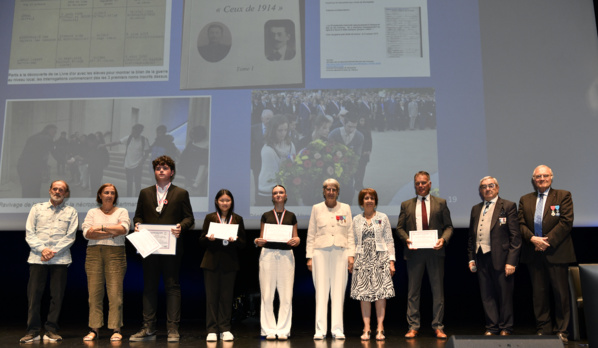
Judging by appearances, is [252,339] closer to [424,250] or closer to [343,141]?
[424,250]

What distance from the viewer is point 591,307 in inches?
65.4

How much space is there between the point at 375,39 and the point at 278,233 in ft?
8.31

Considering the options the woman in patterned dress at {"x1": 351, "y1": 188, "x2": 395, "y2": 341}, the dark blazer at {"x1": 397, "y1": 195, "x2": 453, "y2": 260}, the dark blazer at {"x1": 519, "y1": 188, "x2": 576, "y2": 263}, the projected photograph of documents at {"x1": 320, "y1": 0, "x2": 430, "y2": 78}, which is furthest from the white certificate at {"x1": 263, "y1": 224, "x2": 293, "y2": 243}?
the dark blazer at {"x1": 519, "y1": 188, "x2": 576, "y2": 263}

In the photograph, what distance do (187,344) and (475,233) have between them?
286cm

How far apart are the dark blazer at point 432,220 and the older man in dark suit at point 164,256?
2.04m

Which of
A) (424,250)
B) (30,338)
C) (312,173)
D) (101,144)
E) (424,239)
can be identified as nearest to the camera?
(30,338)

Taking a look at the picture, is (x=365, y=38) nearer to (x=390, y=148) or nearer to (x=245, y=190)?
(x=390, y=148)

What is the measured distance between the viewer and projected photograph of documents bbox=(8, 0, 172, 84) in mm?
5641

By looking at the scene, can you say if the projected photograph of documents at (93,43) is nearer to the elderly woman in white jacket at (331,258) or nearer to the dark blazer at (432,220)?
the elderly woman in white jacket at (331,258)

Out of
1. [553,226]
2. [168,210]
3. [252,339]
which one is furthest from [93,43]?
[553,226]

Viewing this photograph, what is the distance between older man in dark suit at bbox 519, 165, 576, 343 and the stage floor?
0.32 metres

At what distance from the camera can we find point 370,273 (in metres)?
4.61

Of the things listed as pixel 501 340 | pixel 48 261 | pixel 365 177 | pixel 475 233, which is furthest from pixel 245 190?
pixel 501 340

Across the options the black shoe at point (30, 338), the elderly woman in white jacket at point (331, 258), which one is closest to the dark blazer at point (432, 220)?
the elderly woman in white jacket at point (331, 258)
